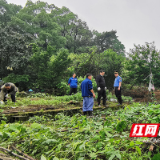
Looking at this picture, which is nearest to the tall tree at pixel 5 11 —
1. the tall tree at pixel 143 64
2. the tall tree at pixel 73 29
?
the tall tree at pixel 73 29

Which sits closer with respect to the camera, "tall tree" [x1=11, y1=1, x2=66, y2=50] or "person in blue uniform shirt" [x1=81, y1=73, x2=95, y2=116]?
"person in blue uniform shirt" [x1=81, y1=73, x2=95, y2=116]

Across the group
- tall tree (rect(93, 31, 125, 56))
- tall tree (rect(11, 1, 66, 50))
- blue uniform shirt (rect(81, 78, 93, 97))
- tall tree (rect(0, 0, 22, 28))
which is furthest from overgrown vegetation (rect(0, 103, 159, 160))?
tall tree (rect(93, 31, 125, 56))

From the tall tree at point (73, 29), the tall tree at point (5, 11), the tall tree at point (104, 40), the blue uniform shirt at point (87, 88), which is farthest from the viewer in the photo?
the tall tree at point (104, 40)

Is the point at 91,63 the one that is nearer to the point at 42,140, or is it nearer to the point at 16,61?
the point at 16,61

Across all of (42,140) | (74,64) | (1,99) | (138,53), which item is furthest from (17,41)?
(42,140)

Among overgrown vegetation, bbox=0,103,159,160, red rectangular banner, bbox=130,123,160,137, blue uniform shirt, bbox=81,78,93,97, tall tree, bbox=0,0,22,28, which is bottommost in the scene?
overgrown vegetation, bbox=0,103,159,160

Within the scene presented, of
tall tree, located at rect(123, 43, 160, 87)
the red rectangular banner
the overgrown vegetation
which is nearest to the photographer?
the red rectangular banner

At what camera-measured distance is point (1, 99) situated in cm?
668

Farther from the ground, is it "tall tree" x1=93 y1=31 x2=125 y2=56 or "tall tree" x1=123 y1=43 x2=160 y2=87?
"tall tree" x1=93 y1=31 x2=125 y2=56

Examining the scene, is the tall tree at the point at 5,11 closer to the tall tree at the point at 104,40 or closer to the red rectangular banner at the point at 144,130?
the tall tree at the point at 104,40

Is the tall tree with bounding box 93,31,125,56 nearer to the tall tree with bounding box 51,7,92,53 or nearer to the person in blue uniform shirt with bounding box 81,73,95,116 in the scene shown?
the tall tree with bounding box 51,7,92,53

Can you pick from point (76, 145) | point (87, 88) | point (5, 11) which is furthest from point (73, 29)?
point (76, 145)

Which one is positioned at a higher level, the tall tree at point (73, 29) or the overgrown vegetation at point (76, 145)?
the tall tree at point (73, 29)

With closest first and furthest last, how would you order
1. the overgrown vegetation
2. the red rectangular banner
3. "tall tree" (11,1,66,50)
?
the red rectangular banner, the overgrown vegetation, "tall tree" (11,1,66,50)
